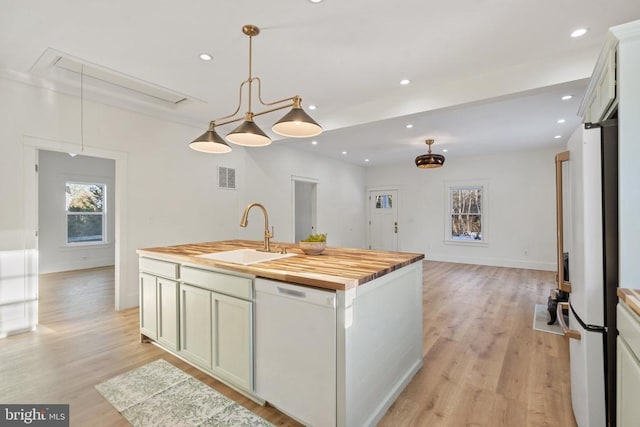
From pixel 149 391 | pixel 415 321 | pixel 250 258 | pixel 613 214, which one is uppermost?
pixel 613 214

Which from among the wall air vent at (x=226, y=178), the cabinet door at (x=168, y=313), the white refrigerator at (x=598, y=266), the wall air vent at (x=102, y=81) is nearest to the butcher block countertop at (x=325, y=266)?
the cabinet door at (x=168, y=313)

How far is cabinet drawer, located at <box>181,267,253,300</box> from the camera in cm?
185

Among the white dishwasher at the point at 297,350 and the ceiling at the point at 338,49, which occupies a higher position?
the ceiling at the point at 338,49

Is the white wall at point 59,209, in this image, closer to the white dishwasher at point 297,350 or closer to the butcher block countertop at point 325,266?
the butcher block countertop at point 325,266

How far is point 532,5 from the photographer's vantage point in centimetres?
204

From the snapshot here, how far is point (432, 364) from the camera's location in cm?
245

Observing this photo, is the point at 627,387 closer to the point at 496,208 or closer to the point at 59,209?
the point at 496,208

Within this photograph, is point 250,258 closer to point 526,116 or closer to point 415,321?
point 415,321

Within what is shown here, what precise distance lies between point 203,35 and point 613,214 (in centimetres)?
297

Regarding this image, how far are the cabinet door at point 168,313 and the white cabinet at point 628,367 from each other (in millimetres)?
2638

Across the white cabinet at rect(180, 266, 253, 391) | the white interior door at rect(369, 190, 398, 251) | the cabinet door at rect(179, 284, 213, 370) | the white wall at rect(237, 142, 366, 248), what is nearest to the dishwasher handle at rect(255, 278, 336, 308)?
the white cabinet at rect(180, 266, 253, 391)

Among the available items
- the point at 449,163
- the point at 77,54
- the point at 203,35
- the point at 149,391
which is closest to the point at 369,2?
the point at 203,35

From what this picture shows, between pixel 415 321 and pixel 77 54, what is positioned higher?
pixel 77 54

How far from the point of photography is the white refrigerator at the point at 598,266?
1412mm
